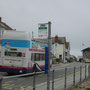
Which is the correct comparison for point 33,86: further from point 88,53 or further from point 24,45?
point 88,53

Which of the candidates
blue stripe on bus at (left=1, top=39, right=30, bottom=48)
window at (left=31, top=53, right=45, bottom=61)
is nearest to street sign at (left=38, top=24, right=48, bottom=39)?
blue stripe on bus at (left=1, top=39, right=30, bottom=48)

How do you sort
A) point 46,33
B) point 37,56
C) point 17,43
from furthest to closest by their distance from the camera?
point 37,56
point 17,43
point 46,33

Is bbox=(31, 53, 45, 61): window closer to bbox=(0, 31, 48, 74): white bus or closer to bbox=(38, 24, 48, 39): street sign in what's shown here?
bbox=(0, 31, 48, 74): white bus

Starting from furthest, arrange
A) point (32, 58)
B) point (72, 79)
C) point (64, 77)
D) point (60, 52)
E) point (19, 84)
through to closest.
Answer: point (60, 52) → point (32, 58) → point (72, 79) → point (64, 77) → point (19, 84)

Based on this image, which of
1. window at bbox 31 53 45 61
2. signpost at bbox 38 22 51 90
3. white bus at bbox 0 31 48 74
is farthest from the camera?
window at bbox 31 53 45 61

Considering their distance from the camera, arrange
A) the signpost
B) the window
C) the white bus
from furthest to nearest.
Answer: the window, the white bus, the signpost

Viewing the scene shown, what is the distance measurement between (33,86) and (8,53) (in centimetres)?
993

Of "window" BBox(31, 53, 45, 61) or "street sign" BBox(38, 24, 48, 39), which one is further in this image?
"window" BBox(31, 53, 45, 61)

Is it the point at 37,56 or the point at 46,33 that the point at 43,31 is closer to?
the point at 46,33

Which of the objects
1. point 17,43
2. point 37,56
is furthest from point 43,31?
point 37,56

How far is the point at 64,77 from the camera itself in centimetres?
895

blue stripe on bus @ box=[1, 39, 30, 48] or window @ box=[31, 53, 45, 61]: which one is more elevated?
blue stripe on bus @ box=[1, 39, 30, 48]

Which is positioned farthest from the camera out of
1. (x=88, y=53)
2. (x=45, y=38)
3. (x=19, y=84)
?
(x=88, y=53)

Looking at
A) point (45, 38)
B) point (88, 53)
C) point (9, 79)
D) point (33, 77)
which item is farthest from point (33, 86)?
point (88, 53)
